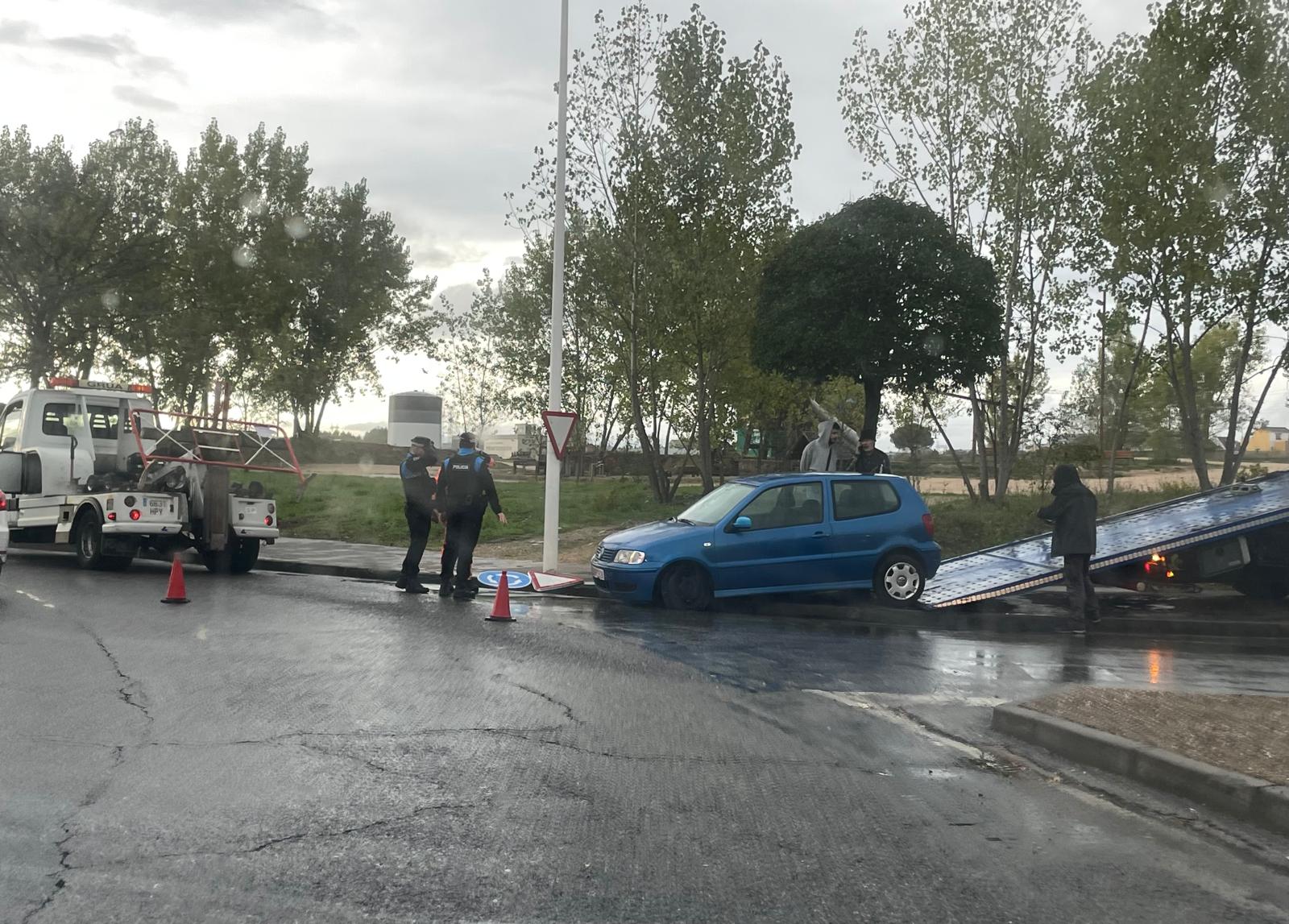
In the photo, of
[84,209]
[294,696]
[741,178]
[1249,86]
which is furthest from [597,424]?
[294,696]

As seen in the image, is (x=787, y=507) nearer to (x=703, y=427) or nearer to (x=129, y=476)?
(x=129, y=476)

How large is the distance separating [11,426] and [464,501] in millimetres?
8007

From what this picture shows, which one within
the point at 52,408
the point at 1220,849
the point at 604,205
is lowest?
the point at 1220,849

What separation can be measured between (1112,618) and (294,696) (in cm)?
934

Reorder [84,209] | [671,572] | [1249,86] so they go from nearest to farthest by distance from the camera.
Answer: [671,572] → [1249,86] → [84,209]

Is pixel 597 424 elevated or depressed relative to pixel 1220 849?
elevated

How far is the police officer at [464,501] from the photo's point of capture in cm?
1384

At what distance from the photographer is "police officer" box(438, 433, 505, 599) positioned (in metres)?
13.8

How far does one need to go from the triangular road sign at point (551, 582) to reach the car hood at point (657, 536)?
1323 millimetres

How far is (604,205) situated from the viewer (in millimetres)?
25531

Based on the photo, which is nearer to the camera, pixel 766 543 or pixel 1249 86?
pixel 766 543

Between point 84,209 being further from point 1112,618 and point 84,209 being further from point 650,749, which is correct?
point 650,749

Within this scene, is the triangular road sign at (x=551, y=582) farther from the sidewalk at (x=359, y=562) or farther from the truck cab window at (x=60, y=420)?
the truck cab window at (x=60, y=420)

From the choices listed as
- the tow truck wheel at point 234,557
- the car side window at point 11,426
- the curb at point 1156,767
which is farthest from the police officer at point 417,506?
the curb at point 1156,767
